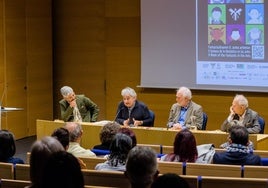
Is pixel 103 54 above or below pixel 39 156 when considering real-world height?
above

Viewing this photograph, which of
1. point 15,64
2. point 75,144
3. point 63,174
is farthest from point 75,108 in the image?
point 63,174

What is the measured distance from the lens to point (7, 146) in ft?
16.7

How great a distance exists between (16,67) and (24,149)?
1.46 m

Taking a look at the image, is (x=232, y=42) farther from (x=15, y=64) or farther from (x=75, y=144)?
(x=75, y=144)

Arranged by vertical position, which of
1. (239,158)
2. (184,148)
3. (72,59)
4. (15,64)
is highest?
(72,59)

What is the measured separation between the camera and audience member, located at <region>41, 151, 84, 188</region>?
2844mm

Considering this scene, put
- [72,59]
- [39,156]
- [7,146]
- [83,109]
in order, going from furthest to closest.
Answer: [72,59] → [83,109] → [7,146] → [39,156]

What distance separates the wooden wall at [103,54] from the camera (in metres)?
10.2

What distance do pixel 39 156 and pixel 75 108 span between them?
427 centimetres

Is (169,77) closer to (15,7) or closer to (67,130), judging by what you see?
(15,7)

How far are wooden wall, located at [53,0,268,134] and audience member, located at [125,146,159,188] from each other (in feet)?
19.5

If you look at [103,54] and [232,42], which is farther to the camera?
[103,54]

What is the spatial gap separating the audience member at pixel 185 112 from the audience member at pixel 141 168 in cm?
359

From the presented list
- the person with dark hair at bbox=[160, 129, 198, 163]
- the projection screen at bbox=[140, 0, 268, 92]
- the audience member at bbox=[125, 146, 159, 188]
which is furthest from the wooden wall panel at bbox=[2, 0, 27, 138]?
the audience member at bbox=[125, 146, 159, 188]
